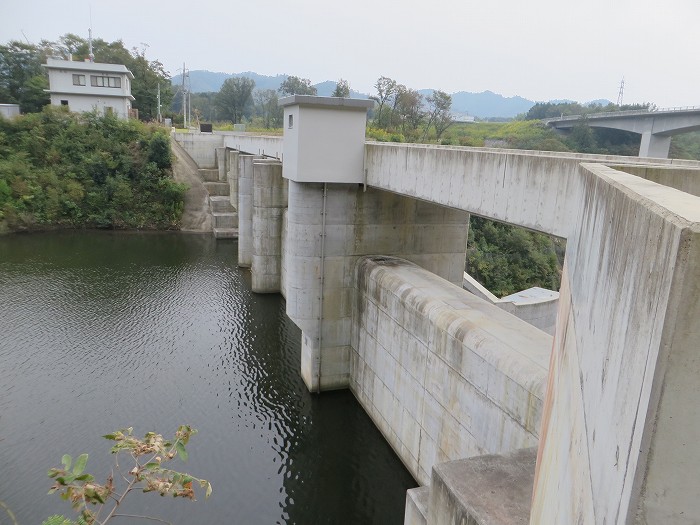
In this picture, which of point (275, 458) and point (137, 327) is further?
point (137, 327)

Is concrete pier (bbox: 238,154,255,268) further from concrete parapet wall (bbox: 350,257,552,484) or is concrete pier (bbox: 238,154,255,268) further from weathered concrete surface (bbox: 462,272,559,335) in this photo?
concrete parapet wall (bbox: 350,257,552,484)

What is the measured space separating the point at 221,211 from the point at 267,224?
52.4 ft

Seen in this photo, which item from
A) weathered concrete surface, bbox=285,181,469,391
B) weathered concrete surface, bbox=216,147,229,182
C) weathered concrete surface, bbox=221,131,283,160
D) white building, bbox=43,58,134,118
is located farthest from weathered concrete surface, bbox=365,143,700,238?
white building, bbox=43,58,134,118

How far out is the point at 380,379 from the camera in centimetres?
1393

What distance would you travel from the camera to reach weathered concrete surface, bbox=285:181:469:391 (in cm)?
1502

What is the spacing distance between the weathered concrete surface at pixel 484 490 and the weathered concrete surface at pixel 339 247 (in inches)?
360

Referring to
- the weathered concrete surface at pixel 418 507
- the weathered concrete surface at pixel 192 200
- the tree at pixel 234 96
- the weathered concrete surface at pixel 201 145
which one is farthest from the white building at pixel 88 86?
the weathered concrete surface at pixel 418 507

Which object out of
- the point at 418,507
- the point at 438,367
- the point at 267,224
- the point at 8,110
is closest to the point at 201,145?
the point at 8,110

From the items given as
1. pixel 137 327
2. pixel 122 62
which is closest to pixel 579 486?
pixel 137 327

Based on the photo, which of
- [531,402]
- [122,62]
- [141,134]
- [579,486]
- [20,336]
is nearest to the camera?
[579,486]

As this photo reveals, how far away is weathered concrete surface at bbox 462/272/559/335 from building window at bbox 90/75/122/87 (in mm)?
43422

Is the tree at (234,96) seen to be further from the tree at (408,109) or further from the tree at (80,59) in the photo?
the tree at (408,109)

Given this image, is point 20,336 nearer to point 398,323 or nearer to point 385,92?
point 398,323

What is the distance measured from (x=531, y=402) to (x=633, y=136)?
2267 inches
